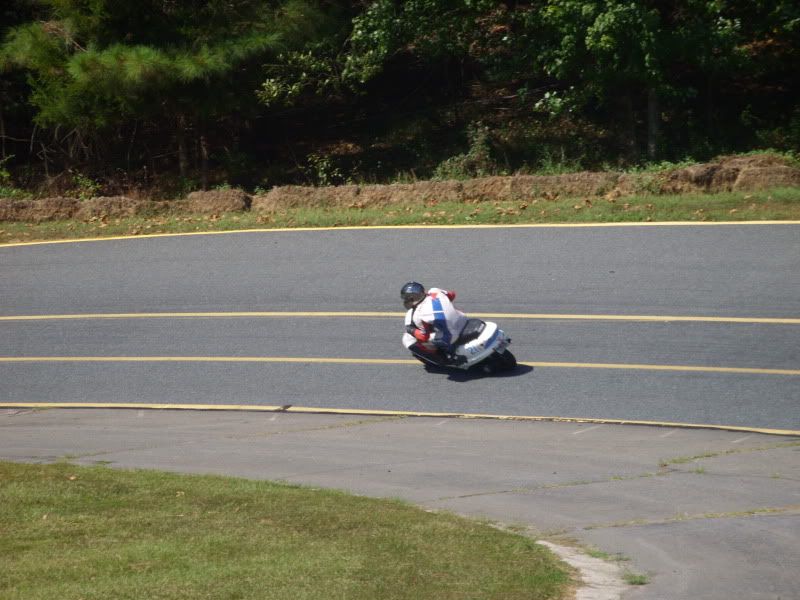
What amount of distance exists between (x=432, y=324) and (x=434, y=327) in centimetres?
5

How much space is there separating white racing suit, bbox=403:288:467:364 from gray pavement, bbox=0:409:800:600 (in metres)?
1.34

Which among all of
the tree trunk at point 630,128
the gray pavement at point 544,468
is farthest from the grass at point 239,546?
the tree trunk at point 630,128

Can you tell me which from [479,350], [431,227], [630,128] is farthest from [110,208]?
[630,128]

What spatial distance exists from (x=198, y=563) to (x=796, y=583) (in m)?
3.98

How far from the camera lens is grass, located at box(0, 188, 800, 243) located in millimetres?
18812

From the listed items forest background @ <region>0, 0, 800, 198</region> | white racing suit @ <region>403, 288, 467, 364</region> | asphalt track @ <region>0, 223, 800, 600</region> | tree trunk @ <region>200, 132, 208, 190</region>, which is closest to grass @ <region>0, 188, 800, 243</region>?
asphalt track @ <region>0, 223, 800, 600</region>

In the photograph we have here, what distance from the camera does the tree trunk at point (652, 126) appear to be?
25.8 metres

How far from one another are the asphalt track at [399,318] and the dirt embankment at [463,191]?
220 cm

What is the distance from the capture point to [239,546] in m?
7.82

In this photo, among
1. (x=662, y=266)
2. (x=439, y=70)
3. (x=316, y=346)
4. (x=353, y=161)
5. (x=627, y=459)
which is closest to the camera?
(x=627, y=459)

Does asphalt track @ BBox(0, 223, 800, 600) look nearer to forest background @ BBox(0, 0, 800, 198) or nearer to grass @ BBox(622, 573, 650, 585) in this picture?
grass @ BBox(622, 573, 650, 585)

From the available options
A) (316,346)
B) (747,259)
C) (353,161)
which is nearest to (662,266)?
(747,259)

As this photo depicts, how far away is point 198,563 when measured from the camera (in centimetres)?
735

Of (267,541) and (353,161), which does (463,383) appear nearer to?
(267,541)
